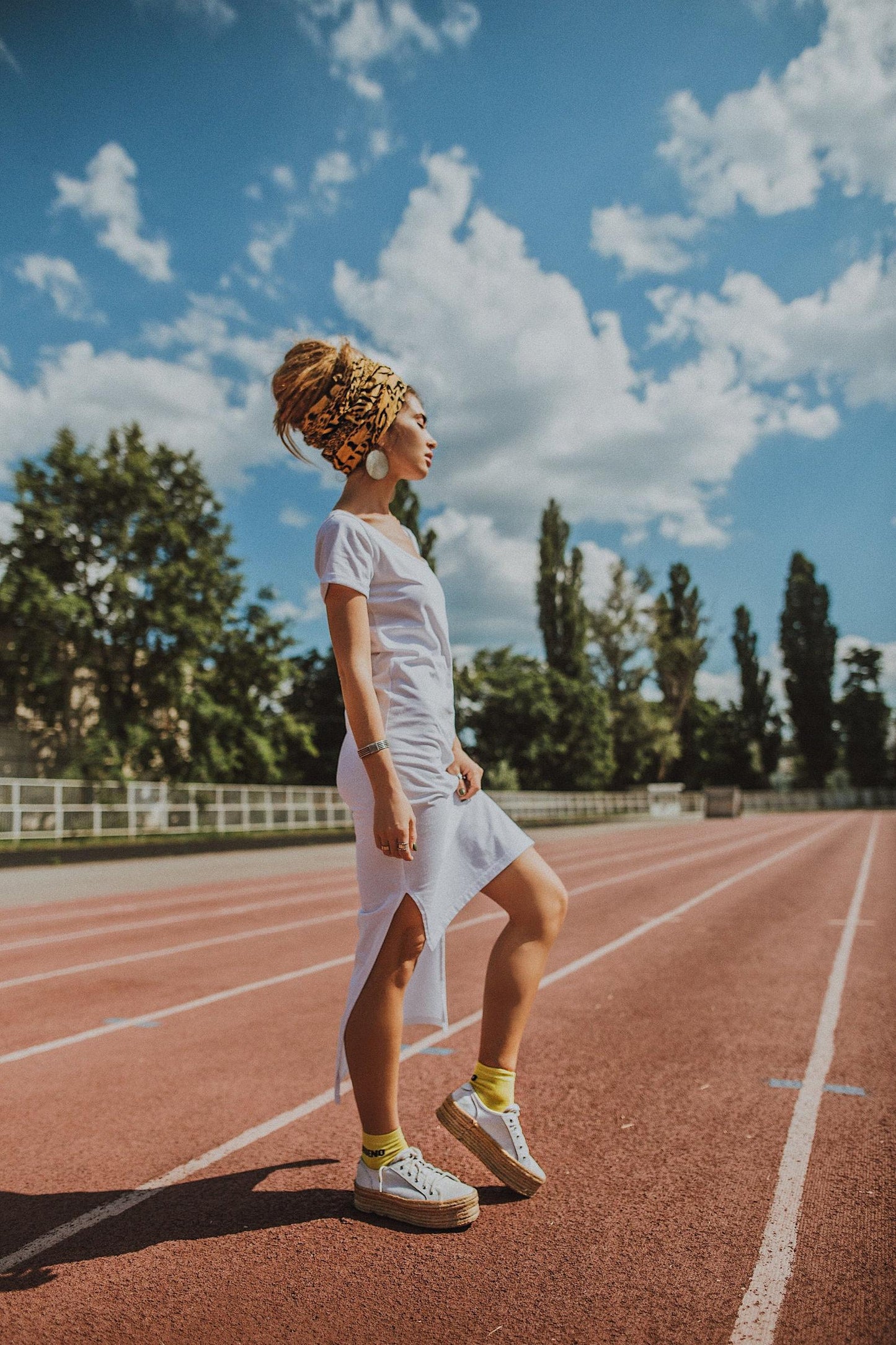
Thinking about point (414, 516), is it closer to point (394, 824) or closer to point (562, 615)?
point (562, 615)

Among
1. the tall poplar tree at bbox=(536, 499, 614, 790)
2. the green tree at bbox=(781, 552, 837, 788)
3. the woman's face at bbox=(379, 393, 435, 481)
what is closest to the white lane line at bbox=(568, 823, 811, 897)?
the woman's face at bbox=(379, 393, 435, 481)

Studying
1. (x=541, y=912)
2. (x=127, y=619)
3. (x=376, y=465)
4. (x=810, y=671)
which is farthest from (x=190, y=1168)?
(x=810, y=671)

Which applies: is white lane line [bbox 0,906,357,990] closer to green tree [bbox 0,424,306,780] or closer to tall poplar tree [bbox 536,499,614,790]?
green tree [bbox 0,424,306,780]

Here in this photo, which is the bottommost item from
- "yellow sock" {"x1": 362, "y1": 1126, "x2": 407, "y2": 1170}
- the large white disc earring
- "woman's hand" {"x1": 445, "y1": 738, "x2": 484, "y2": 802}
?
"yellow sock" {"x1": 362, "y1": 1126, "x2": 407, "y2": 1170}

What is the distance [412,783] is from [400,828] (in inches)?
6.6

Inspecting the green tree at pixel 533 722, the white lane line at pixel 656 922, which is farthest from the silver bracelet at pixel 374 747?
the green tree at pixel 533 722

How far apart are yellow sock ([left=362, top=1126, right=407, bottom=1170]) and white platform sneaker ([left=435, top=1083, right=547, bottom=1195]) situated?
0.14m

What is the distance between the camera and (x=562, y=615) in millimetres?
60562

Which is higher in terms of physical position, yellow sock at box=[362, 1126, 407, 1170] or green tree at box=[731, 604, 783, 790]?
green tree at box=[731, 604, 783, 790]

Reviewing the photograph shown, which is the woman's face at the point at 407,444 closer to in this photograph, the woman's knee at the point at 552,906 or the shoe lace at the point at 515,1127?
the woman's knee at the point at 552,906

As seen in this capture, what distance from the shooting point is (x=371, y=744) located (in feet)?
7.95

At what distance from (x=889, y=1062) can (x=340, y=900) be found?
27.5ft

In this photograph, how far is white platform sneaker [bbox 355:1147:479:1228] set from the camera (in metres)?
2.45

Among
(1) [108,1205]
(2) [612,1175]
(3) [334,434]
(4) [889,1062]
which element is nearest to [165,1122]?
(1) [108,1205]
